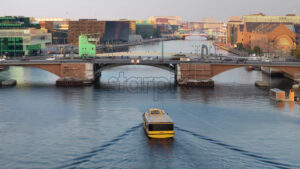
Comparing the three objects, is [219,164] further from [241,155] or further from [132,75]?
[132,75]

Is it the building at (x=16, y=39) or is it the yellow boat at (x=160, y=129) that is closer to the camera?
the yellow boat at (x=160, y=129)

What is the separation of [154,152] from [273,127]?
17.7m

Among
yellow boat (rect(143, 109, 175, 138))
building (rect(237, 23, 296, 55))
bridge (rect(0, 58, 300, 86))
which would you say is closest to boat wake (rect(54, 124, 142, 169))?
yellow boat (rect(143, 109, 175, 138))

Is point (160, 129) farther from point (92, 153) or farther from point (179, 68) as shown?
point (179, 68)

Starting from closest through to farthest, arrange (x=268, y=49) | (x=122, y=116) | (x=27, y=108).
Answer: (x=122, y=116) < (x=27, y=108) < (x=268, y=49)

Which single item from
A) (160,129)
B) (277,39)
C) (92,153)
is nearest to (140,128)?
(160,129)

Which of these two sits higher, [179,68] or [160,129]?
[179,68]

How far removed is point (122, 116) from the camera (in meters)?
62.4

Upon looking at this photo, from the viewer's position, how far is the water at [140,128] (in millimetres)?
43500

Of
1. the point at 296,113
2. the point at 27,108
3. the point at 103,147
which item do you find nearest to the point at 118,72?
the point at 27,108

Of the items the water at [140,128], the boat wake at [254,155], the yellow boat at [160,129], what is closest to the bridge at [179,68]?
the water at [140,128]

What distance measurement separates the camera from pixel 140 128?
55.5 m

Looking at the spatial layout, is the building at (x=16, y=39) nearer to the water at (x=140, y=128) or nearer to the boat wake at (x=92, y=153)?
the water at (x=140, y=128)

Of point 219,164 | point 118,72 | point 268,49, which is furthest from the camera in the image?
point 268,49
